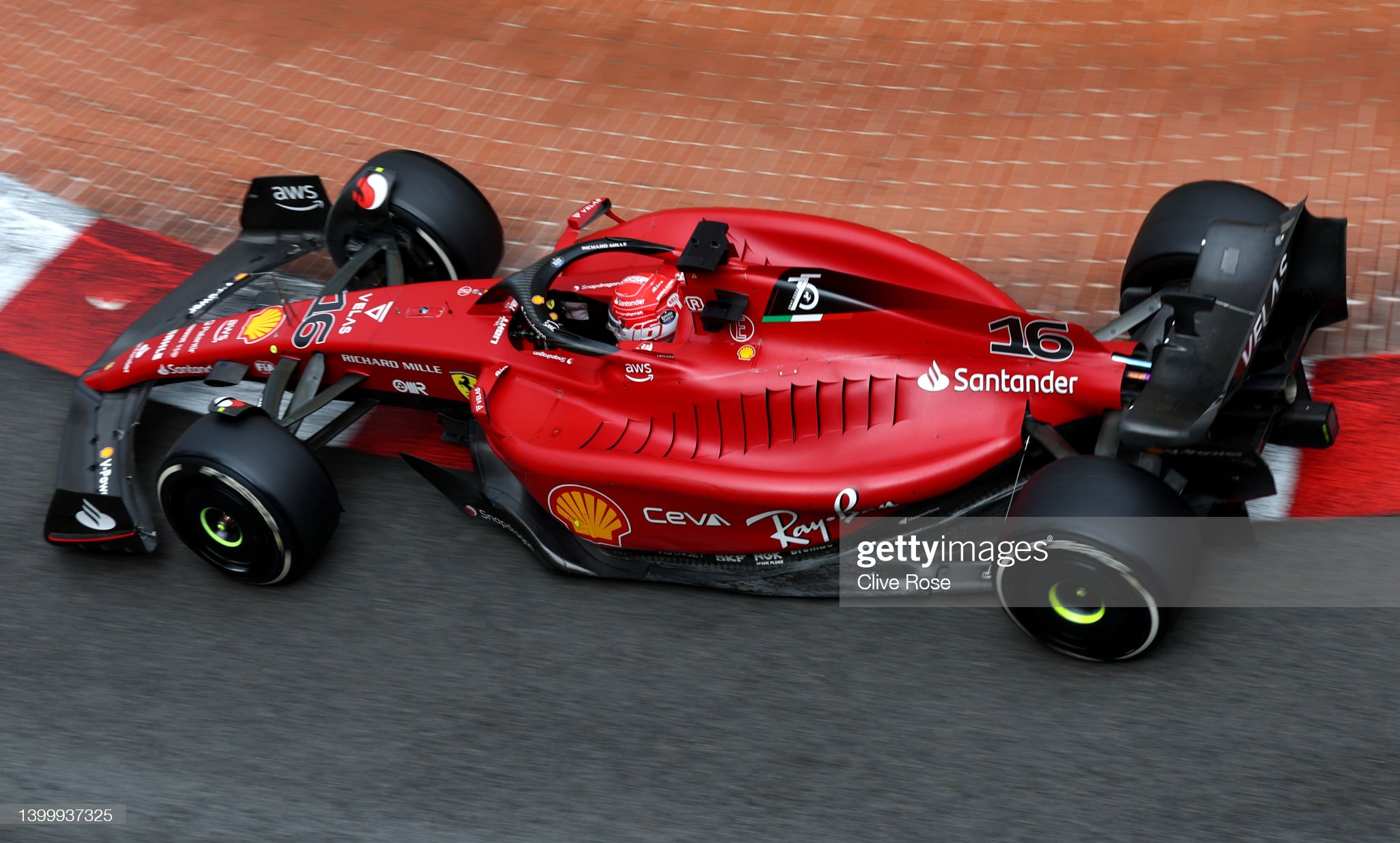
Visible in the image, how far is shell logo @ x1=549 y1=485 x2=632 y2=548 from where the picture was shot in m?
4.30

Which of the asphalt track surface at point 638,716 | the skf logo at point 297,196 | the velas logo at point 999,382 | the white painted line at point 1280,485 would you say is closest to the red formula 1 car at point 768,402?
the velas logo at point 999,382

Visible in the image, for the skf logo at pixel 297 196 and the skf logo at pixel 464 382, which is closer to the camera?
the skf logo at pixel 464 382

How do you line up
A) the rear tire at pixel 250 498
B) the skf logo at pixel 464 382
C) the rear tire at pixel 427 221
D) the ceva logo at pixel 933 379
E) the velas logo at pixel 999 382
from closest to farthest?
the velas logo at pixel 999 382 → the ceva logo at pixel 933 379 → the rear tire at pixel 250 498 → the skf logo at pixel 464 382 → the rear tire at pixel 427 221

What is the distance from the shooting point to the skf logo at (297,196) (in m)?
5.63

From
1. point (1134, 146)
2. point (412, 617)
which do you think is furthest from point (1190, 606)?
point (1134, 146)

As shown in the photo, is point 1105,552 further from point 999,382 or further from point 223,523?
point 223,523

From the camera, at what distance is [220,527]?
177 inches

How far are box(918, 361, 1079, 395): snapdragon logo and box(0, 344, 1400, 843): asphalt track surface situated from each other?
2.70 feet

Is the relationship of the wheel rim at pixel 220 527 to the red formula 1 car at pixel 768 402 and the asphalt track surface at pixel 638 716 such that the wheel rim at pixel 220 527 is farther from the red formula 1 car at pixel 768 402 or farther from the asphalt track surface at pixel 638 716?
the asphalt track surface at pixel 638 716

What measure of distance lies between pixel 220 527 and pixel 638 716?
1701 millimetres

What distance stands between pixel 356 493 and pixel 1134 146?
14.4ft

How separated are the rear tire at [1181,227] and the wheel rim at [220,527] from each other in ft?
11.1

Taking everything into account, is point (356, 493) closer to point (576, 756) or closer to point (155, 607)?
point (155, 607)

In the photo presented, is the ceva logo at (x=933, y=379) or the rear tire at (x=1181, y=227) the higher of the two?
the rear tire at (x=1181, y=227)
